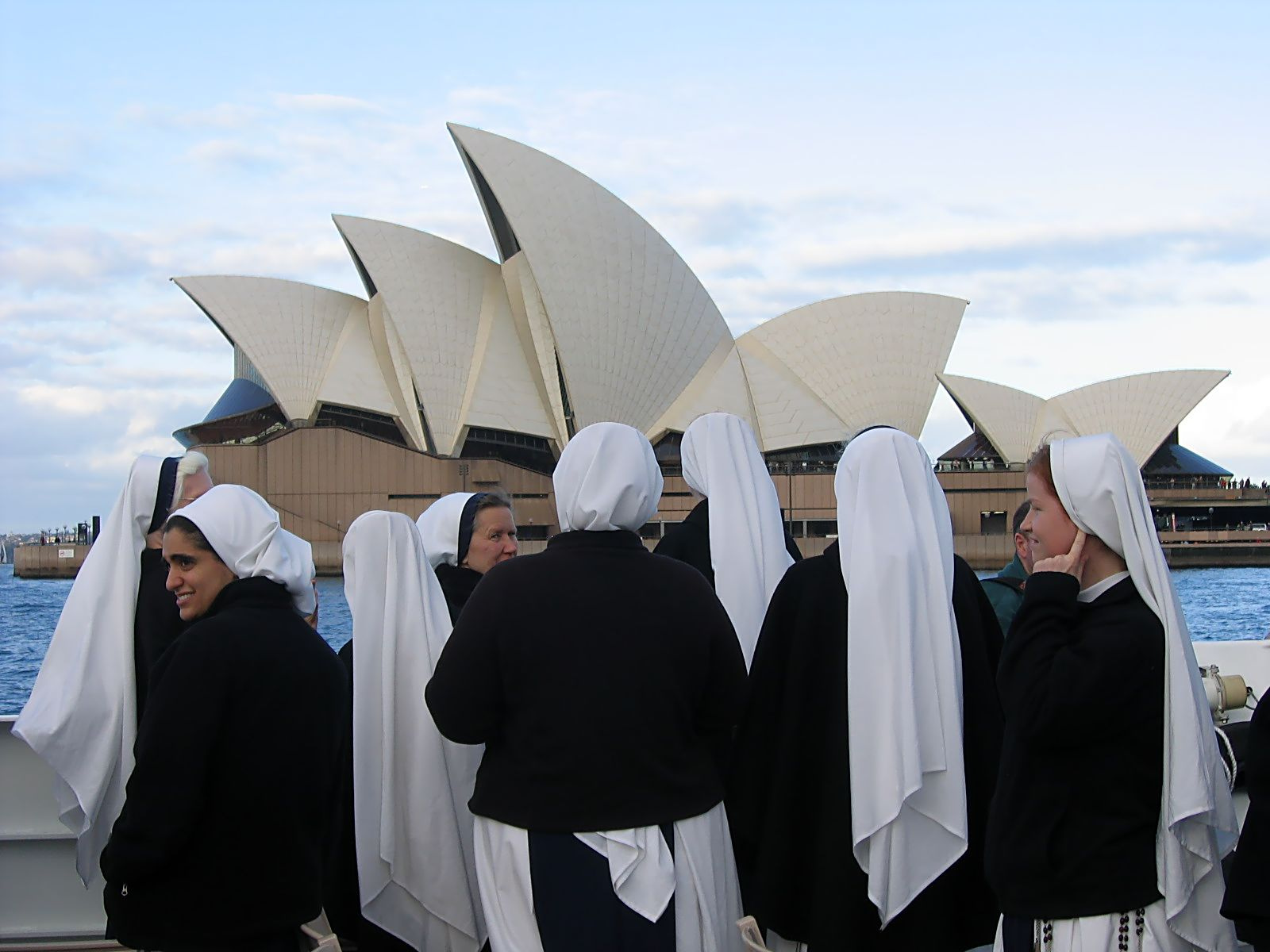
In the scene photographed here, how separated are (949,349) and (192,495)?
2768cm

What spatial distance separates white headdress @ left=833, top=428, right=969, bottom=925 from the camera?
2.09 metres

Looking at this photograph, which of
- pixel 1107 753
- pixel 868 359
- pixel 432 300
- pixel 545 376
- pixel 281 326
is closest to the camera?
pixel 1107 753

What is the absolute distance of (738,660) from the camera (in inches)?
80.1

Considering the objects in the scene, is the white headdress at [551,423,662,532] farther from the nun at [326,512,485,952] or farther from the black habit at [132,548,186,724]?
the black habit at [132,548,186,724]

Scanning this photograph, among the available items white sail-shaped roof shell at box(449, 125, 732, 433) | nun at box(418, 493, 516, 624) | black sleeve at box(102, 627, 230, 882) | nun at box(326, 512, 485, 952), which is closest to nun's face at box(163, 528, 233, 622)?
black sleeve at box(102, 627, 230, 882)

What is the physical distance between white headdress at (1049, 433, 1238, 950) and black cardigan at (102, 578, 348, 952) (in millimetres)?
1267

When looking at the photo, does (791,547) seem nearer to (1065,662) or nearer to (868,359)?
(1065,662)

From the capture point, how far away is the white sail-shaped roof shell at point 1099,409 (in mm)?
30688

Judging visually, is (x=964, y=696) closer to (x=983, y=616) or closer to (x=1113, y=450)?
(x=983, y=616)

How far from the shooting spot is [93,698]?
2.51 metres

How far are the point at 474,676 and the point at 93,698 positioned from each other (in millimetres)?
1087

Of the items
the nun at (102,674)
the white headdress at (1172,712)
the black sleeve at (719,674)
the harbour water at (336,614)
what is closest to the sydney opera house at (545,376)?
the harbour water at (336,614)

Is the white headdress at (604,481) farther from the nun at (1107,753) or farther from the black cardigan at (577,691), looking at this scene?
the nun at (1107,753)

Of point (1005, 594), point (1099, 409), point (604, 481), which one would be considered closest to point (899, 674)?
point (604, 481)
